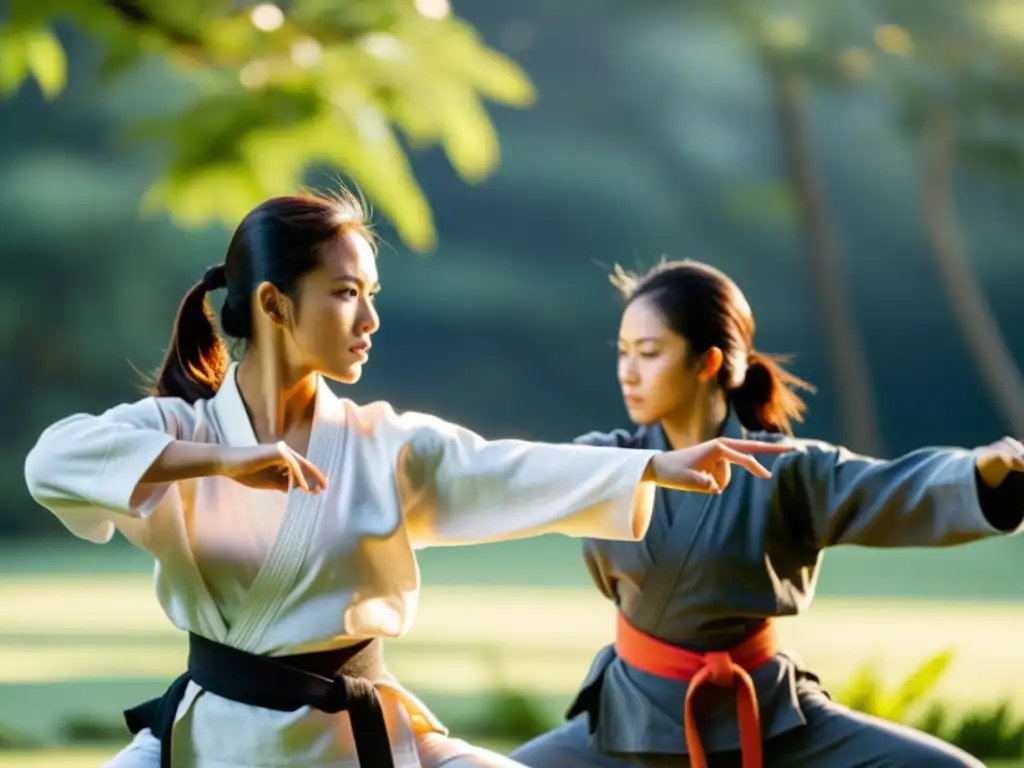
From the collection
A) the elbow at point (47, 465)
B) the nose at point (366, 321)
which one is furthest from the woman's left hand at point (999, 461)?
the elbow at point (47, 465)

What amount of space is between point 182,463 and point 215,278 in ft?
1.29

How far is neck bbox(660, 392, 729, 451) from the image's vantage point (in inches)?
108

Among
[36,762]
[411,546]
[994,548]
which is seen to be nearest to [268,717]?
[411,546]

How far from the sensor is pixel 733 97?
12734 millimetres

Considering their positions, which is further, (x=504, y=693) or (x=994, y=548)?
(x=994, y=548)

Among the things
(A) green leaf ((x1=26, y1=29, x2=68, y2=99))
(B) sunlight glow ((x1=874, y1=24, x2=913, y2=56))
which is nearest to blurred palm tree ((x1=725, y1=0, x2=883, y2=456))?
(B) sunlight glow ((x1=874, y1=24, x2=913, y2=56))

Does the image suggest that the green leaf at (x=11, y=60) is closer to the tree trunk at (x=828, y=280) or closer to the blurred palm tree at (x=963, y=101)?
the blurred palm tree at (x=963, y=101)

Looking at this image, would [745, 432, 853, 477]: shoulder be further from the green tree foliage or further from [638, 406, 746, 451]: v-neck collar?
the green tree foliage

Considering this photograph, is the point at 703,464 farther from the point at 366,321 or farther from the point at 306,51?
the point at 306,51

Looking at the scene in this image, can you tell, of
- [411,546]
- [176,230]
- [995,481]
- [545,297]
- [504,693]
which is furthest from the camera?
[545,297]

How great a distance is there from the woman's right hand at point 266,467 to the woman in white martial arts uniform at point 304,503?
17 mm

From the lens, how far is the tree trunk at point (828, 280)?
11992 mm

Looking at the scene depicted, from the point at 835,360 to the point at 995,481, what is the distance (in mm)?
10035

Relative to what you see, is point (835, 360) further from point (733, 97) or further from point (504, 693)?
point (504, 693)
